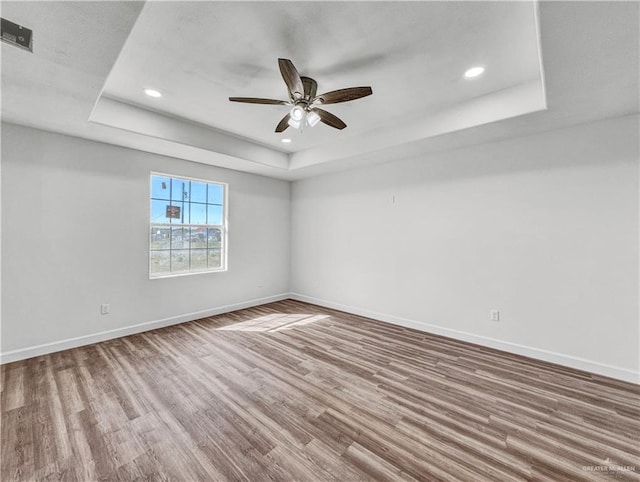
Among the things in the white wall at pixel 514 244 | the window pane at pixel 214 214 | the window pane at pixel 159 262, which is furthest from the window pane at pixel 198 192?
the white wall at pixel 514 244

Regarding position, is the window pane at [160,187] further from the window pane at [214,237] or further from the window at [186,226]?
the window pane at [214,237]

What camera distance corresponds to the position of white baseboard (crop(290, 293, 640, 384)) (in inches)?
106

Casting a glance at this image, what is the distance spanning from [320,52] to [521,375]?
3.61 m

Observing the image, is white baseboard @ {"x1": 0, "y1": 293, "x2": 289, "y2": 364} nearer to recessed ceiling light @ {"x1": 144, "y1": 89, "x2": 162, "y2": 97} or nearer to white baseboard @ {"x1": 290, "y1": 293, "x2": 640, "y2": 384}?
white baseboard @ {"x1": 290, "y1": 293, "x2": 640, "y2": 384}

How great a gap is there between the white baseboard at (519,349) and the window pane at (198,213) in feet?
10.1

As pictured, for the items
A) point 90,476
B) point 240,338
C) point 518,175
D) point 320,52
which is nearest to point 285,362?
point 240,338

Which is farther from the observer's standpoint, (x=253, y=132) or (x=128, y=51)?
(x=253, y=132)

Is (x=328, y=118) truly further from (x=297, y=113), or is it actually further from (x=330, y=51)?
(x=330, y=51)

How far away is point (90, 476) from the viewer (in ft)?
5.05

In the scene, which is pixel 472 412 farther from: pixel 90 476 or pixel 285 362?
pixel 90 476

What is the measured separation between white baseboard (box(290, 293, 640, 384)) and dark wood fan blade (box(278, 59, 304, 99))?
11.5 ft

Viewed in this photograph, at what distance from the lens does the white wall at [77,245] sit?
294 cm

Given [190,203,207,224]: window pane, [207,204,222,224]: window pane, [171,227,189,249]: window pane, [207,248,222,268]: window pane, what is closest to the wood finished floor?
[171,227,189,249]: window pane

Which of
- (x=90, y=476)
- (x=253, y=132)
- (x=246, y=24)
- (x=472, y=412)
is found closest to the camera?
(x=90, y=476)
